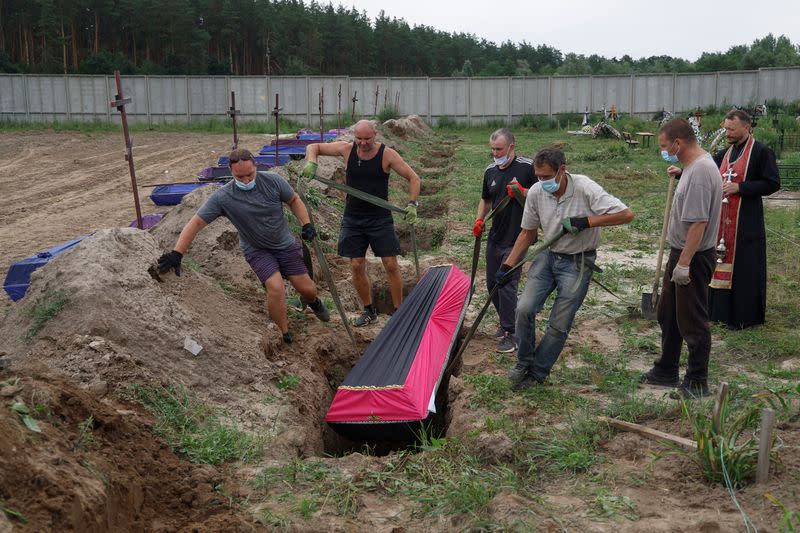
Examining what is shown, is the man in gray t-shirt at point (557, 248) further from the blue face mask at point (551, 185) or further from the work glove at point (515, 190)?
the work glove at point (515, 190)

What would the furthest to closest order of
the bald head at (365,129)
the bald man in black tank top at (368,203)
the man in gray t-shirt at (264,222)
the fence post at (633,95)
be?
the fence post at (633,95), the bald man in black tank top at (368,203), the bald head at (365,129), the man in gray t-shirt at (264,222)

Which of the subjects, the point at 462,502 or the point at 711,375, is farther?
the point at 711,375

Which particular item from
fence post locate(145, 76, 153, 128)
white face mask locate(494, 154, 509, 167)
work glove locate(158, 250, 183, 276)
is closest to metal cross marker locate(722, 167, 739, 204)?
white face mask locate(494, 154, 509, 167)

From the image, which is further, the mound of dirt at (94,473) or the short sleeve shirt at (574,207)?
the short sleeve shirt at (574,207)

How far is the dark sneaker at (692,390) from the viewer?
15.5ft

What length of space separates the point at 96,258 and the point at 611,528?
3.71m

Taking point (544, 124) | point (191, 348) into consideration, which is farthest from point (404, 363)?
point (544, 124)

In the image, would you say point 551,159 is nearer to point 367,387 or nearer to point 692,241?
point 692,241

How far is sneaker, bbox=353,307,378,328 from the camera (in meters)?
6.71

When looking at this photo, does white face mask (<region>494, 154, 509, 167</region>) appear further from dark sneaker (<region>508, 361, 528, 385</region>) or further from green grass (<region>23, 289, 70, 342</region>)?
green grass (<region>23, 289, 70, 342</region>)

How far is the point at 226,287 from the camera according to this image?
252 inches

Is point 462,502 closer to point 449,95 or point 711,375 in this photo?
point 711,375

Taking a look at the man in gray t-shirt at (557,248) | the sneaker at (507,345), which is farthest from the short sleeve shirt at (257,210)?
the sneaker at (507,345)

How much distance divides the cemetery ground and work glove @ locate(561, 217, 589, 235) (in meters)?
1.11
